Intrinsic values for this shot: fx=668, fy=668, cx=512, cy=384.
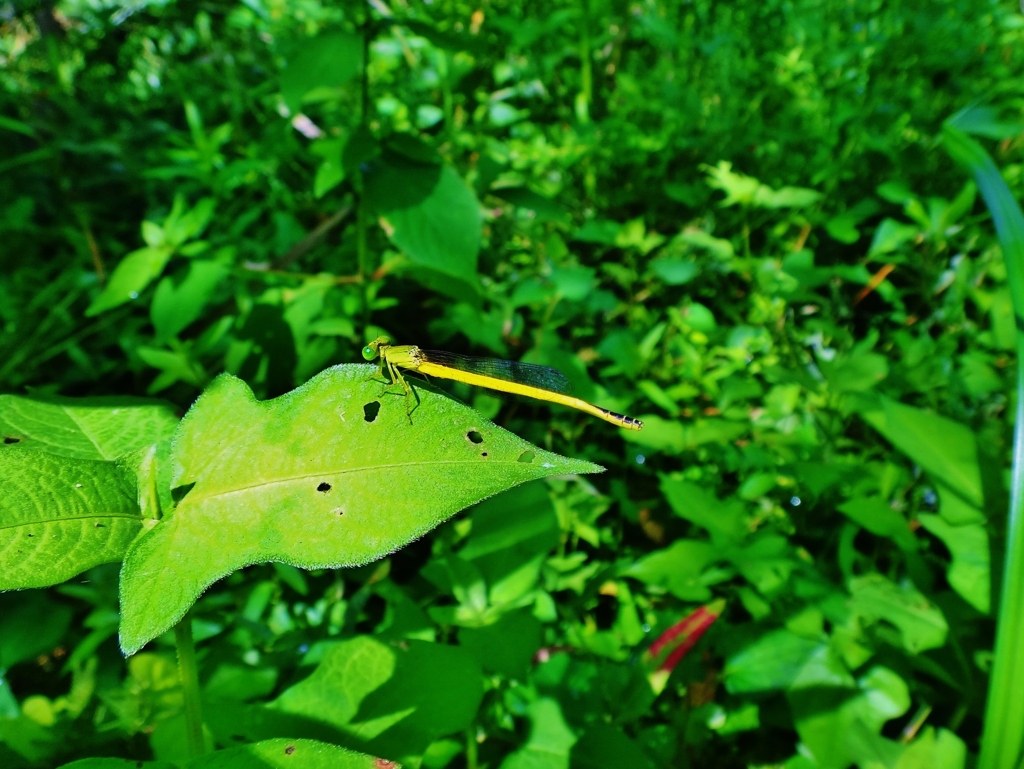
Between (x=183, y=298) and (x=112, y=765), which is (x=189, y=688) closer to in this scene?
(x=112, y=765)

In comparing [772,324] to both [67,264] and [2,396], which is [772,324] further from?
[67,264]

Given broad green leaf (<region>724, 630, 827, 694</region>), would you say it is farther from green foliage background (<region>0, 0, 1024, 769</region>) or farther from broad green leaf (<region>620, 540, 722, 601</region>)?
broad green leaf (<region>620, 540, 722, 601</region>)

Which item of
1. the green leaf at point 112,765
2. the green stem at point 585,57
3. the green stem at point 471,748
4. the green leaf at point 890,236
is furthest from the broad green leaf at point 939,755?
the green stem at point 585,57

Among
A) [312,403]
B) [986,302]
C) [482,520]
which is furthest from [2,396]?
[986,302]

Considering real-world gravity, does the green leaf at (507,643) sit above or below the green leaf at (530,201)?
below

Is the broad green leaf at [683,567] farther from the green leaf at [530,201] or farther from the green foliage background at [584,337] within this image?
the green leaf at [530,201]

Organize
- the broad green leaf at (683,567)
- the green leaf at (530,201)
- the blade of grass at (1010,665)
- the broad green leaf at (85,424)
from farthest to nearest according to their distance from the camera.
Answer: the green leaf at (530,201) → the broad green leaf at (683,567) → the blade of grass at (1010,665) → the broad green leaf at (85,424)

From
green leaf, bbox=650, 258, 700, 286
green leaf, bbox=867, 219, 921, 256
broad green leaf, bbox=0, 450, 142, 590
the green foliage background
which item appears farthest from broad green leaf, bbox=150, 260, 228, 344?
green leaf, bbox=867, 219, 921, 256
